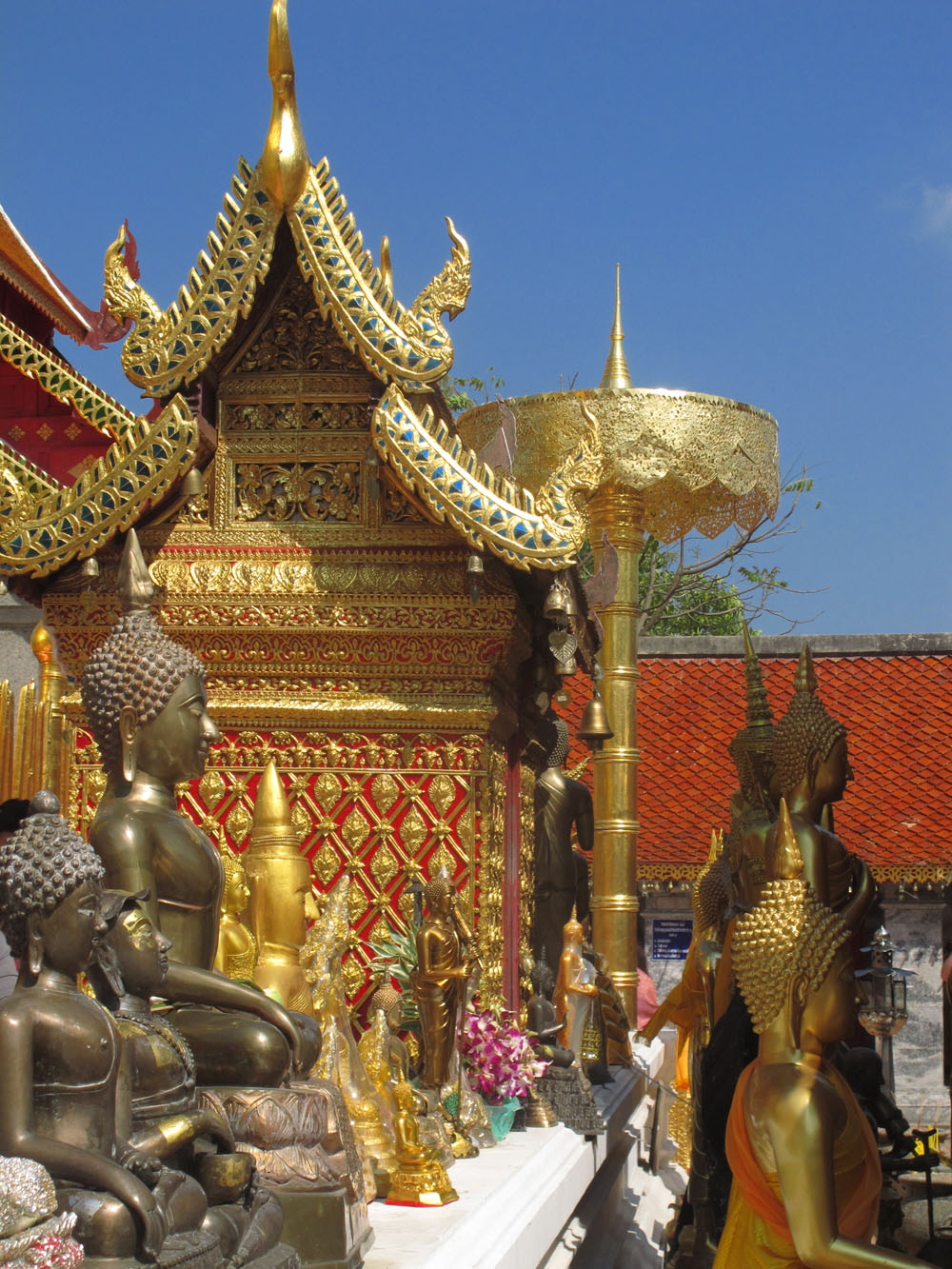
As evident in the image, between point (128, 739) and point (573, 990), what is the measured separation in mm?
3327

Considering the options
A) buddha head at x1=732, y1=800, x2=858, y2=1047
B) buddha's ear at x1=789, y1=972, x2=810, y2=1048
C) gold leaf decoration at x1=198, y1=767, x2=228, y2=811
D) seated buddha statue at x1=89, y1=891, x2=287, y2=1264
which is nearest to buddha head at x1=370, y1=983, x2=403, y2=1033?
gold leaf decoration at x1=198, y1=767, x2=228, y2=811

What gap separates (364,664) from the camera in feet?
17.8

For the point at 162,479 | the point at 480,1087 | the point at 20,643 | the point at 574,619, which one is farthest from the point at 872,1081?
the point at 20,643

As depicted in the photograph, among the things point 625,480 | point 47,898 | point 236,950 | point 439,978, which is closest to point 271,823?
point 236,950

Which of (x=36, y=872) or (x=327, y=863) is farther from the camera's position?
(x=327, y=863)

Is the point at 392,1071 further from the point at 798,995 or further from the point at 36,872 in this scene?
the point at 36,872

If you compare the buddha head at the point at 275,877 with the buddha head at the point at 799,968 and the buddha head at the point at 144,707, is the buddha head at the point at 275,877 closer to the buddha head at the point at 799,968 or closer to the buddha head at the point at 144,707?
the buddha head at the point at 144,707

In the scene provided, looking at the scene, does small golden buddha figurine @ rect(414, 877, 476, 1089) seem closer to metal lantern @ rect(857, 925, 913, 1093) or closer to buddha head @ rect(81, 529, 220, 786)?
buddha head @ rect(81, 529, 220, 786)

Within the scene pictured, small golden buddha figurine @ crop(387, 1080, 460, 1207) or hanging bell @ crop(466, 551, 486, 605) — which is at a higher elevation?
hanging bell @ crop(466, 551, 486, 605)

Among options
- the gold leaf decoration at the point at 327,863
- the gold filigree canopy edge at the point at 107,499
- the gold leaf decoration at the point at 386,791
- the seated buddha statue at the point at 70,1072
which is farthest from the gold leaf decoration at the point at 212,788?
the seated buddha statue at the point at 70,1072

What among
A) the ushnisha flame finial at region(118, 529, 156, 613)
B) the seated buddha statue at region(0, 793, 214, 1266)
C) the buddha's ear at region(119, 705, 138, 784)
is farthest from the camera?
the ushnisha flame finial at region(118, 529, 156, 613)

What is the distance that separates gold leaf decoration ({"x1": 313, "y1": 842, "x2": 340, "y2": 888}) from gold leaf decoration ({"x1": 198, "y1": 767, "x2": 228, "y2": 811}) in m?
0.44

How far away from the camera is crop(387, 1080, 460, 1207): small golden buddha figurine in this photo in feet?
13.4

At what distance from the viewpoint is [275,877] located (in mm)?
4645
